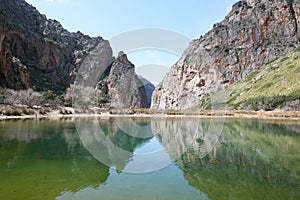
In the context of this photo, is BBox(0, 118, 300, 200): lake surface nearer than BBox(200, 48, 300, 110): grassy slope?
Yes

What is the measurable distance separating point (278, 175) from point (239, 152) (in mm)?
6064

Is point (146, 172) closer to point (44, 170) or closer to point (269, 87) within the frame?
point (44, 170)

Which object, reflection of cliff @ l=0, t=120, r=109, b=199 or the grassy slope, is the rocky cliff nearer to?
the grassy slope

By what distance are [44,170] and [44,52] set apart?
435ft

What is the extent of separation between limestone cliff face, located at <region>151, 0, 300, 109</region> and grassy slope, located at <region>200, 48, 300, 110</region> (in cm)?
733

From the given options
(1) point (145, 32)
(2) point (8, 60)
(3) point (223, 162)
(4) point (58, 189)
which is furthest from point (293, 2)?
(4) point (58, 189)

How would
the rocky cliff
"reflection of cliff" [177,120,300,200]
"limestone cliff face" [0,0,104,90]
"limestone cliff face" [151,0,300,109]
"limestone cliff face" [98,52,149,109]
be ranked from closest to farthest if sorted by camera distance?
"reflection of cliff" [177,120,300,200] < the rocky cliff < "limestone cliff face" [151,0,300,109] < "limestone cliff face" [0,0,104,90] < "limestone cliff face" [98,52,149,109]

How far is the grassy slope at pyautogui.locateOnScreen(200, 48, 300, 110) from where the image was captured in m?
76.7

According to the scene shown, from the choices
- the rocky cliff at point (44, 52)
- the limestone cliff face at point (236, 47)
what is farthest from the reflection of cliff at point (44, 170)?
the limestone cliff face at point (236, 47)

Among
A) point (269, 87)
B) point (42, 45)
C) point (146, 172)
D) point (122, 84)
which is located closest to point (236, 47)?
point (269, 87)

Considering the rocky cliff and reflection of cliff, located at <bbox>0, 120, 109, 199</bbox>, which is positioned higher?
the rocky cliff

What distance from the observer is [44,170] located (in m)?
13.2

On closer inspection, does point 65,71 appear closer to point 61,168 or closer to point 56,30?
point 56,30

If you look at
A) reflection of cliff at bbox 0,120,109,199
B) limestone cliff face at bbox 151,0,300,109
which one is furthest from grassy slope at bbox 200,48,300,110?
reflection of cliff at bbox 0,120,109,199
